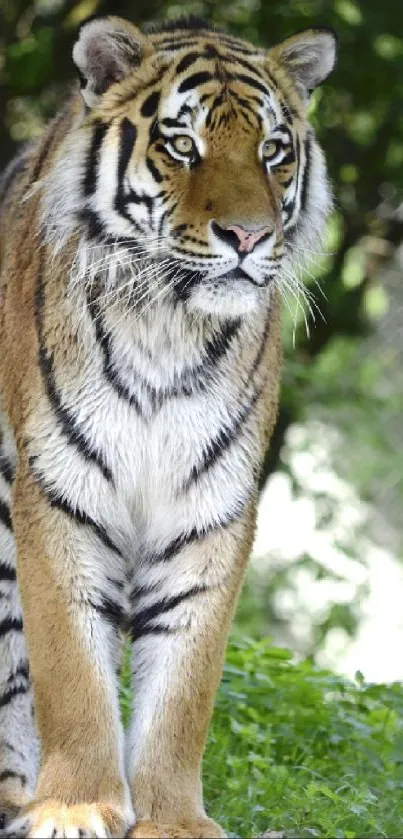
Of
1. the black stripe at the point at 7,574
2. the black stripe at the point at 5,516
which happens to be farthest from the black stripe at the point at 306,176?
the black stripe at the point at 7,574

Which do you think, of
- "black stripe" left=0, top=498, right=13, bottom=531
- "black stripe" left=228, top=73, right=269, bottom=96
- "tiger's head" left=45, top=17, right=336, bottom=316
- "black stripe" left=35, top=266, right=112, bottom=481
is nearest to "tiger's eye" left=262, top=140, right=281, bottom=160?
"tiger's head" left=45, top=17, right=336, bottom=316

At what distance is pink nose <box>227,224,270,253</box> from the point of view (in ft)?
11.6

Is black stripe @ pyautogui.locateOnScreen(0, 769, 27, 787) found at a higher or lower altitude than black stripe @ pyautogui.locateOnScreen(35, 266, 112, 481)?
lower

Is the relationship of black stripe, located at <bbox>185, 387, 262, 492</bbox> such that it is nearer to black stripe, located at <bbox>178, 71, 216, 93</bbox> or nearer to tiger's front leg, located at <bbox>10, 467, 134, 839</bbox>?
tiger's front leg, located at <bbox>10, 467, 134, 839</bbox>

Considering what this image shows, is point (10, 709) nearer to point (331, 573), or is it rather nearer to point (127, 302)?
point (127, 302)

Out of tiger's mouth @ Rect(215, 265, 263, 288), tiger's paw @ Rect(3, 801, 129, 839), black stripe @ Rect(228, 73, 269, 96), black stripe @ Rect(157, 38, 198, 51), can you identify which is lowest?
tiger's paw @ Rect(3, 801, 129, 839)

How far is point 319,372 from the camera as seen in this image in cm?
737

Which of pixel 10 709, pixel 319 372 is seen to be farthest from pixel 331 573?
pixel 10 709

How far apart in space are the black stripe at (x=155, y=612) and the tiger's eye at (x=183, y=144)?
1012mm

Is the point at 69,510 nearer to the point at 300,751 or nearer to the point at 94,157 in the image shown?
the point at 94,157

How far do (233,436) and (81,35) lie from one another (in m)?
1.00

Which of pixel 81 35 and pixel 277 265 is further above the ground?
pixel 81 35

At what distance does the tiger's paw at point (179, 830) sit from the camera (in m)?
3.49

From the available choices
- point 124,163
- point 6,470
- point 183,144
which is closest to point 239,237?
point 183,144
